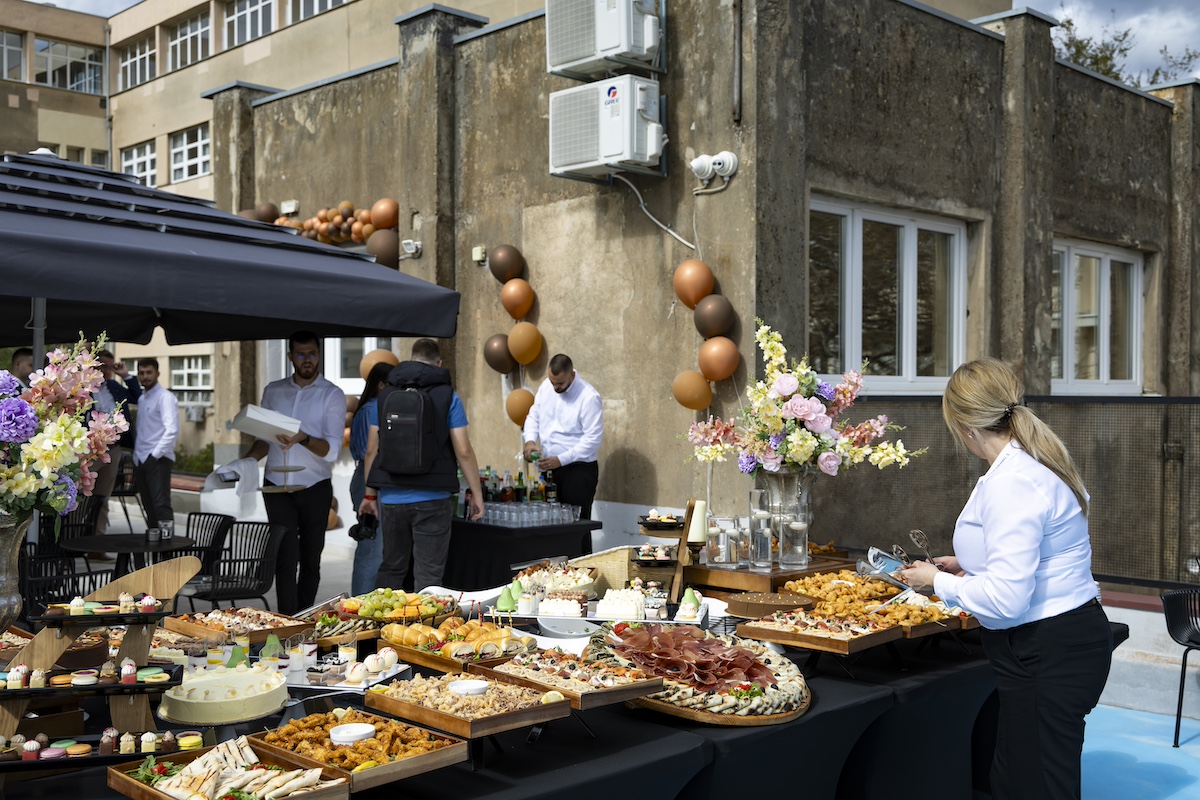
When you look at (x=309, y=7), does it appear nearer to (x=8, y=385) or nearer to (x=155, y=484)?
(x=155, y=484)

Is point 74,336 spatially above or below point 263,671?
above

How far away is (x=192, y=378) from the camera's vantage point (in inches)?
834

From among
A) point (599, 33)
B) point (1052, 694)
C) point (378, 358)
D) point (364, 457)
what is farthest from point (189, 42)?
point (1052, 694)

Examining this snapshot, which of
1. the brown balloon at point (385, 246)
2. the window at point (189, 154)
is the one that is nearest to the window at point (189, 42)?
the window at point (189, 154)

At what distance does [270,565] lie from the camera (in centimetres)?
609

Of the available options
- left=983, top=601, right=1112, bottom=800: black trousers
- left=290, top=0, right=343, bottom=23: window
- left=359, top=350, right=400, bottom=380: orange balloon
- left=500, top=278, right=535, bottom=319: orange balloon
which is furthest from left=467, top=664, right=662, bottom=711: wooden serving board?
left=290, top=0, right=343, bottom=23: window

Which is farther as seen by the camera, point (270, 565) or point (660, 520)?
point (270, 565)

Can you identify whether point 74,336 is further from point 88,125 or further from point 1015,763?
point 88,125

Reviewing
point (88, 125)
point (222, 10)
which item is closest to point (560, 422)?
point (222, 10)

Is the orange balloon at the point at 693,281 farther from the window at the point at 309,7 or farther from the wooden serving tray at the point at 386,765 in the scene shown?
the window at the point at 309,7

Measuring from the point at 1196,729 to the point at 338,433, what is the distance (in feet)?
16.3

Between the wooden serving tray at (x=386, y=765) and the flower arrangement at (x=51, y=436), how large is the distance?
2.43 ft

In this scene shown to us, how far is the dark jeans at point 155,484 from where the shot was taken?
366 inches

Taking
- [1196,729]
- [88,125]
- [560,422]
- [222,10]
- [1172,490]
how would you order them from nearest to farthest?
[1196,729] < [1172,490] < [560,422] < [222,10] < [88,125]
